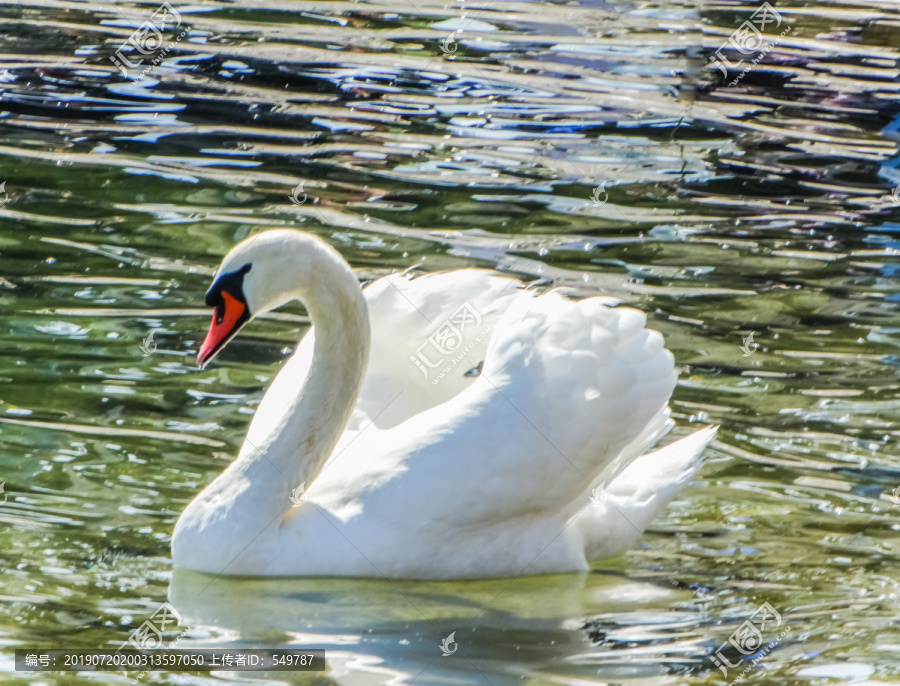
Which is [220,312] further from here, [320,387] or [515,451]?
[515,451]

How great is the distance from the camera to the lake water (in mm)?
5285

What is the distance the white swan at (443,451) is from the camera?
5.40 m

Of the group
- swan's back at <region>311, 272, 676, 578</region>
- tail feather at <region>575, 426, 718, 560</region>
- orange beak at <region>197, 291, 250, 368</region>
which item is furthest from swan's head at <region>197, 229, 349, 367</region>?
tail feather at <region>575, 426, 718, 560</region>

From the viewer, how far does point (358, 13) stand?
55.3 ft

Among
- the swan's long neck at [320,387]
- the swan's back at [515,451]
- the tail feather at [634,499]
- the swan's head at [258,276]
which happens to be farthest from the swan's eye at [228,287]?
the tail feather at [634,499]

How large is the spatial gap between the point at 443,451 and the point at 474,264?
369 centimetres

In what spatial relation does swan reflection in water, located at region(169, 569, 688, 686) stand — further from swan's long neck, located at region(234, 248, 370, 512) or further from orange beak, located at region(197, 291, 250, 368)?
orange beak, located at region(197, 291, 250, 368)

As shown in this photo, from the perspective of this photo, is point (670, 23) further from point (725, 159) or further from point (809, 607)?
point (809, 607)

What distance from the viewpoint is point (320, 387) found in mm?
5730

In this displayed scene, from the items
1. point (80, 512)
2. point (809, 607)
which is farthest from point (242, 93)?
point (809, 607)

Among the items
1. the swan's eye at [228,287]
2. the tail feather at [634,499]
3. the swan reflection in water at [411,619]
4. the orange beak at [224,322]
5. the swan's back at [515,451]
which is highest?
the swan's eye at [228,287]

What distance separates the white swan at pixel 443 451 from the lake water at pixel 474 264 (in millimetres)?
146

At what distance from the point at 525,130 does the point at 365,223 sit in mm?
2967

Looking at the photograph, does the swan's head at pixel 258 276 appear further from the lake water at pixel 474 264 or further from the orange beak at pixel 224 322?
the lake water at pixel 474 264
